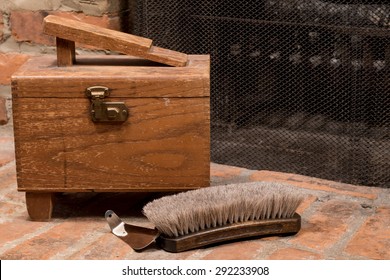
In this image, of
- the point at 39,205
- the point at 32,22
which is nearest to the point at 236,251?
the point at 39,205

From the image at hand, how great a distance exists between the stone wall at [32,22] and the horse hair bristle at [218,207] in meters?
0.73

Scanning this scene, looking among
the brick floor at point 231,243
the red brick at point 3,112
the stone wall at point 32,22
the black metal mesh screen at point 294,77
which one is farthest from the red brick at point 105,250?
the red brick at point 3,112

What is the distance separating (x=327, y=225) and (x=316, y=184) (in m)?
0.26

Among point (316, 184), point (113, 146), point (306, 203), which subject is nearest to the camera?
point (113, 146)

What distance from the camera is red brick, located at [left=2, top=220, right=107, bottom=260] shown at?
5.49ft

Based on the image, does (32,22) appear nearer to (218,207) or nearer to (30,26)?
(30,26)

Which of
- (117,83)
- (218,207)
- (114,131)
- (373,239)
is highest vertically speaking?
(117,83)

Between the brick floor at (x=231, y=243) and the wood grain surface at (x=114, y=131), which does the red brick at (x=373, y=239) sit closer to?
the brick floor at (x=231, y=243)

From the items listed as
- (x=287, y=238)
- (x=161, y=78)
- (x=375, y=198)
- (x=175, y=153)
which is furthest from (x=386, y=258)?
(x=161, y=78)

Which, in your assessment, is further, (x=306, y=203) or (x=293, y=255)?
(x=306, y=203)

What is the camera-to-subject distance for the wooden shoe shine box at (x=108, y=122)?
1.72m

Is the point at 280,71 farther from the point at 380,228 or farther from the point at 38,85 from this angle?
the point at 38,85

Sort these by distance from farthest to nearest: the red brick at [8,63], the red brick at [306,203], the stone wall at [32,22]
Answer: the red brick at [8,63] → the stone wall at [32,22] → the red brick at [306,203]

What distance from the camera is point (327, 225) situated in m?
1.83
